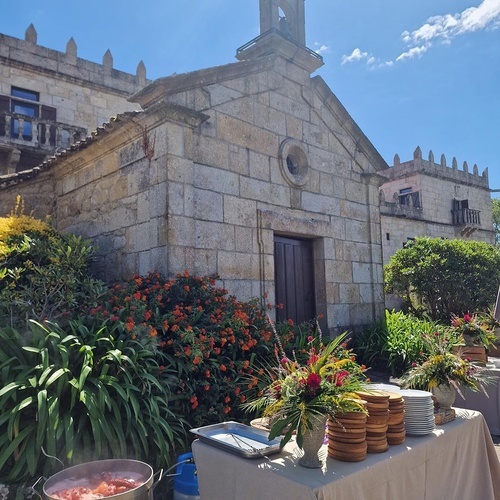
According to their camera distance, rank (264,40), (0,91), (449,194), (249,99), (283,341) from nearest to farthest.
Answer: (283,341) → (249,99) → (264,40) → (0,91) → (449,194)

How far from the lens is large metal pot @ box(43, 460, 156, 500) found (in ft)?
6.97

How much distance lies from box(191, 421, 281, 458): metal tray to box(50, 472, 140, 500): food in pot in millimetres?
472

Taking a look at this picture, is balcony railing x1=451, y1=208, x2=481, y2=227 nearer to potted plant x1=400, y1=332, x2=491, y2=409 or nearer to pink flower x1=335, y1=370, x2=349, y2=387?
potted plant x1=400, y1=332, x2=491, y2=409

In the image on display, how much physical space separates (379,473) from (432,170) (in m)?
21.2

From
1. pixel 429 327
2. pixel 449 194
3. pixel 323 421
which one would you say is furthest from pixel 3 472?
pixel 449 194

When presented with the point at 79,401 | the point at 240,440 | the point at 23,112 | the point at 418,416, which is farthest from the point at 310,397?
the point at 23,112

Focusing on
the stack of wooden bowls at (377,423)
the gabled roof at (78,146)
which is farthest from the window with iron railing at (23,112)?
the stack of wooden bowls at (377,423)

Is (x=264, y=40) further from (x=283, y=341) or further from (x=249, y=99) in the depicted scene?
(x=283, y=341)

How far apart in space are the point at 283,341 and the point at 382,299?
3409mm

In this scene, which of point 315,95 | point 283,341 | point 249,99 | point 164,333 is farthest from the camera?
point 315,95

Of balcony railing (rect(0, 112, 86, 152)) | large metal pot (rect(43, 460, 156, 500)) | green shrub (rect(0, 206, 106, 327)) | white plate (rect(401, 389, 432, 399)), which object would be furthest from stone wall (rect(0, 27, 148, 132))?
white plate (rect(401, 389, 432, 399))

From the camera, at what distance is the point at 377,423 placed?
2389 millimetres

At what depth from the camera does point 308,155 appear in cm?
720

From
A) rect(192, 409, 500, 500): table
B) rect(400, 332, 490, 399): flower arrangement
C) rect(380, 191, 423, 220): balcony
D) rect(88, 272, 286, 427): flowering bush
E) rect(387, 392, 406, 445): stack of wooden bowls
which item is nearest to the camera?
rect(192, 409, 500, 500): table
